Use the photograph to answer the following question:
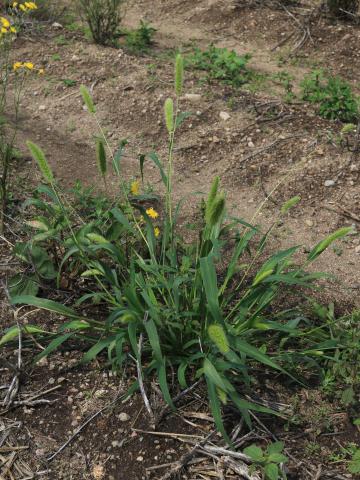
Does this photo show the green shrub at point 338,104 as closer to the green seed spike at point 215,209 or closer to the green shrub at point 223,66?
the green shrub at point 223,66

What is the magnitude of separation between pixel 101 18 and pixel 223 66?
Answer: 1.35m

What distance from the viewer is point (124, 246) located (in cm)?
272

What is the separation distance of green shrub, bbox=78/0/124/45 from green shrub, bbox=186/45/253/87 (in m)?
0.89

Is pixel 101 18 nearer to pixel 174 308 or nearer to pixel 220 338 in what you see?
pixel 174 308

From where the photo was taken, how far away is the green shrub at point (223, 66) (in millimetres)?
4656

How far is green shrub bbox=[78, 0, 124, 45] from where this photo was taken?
206 inches

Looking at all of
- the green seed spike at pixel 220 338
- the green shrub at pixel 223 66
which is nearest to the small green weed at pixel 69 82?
the green shrub at pixel 223 66

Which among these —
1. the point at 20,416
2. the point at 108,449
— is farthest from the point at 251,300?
the point at 20,416

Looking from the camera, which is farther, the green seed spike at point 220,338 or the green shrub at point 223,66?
the green shrub at point 223,66

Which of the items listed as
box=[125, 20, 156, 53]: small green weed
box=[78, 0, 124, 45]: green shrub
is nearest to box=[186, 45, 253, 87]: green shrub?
box=[125, 20, 156, 53]: small green weed

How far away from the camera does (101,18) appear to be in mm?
5273

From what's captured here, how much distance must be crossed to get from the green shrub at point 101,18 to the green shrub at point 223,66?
892mm

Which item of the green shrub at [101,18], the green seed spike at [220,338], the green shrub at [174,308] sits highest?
the green shrub at [101,18]

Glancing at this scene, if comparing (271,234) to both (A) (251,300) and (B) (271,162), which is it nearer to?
(B) (271,162)
